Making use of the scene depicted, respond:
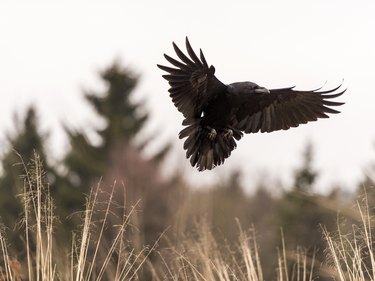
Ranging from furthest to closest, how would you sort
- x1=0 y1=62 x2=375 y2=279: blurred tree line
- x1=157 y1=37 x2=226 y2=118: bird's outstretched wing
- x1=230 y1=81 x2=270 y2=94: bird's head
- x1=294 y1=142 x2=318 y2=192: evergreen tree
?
x1=0 y1=62 x2=375 y2=279: blurred tree line, x1=294 y1=142 x2=318 y2=192: evergreen tree, x1=230 y1=81 x2=270 y2=94: bird's head, x1=157 y1=37 x2=226 y2=118: bird's outstretched wing

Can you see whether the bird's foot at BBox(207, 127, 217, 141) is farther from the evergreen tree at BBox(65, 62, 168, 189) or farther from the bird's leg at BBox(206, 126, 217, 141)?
the evergreen tree at BBox(65, 62, 168, 189)

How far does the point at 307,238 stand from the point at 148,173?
586 centimetres

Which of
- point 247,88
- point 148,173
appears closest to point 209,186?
point 148,173

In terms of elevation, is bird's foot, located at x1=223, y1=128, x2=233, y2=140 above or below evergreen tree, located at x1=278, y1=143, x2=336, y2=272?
above

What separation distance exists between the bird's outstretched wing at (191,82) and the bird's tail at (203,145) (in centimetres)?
13

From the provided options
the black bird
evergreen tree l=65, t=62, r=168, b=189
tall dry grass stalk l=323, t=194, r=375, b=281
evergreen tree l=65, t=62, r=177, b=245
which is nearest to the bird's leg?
the black bird

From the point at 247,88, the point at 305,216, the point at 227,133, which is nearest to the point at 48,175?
the point at 305,216

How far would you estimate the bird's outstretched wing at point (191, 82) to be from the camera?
4.66m

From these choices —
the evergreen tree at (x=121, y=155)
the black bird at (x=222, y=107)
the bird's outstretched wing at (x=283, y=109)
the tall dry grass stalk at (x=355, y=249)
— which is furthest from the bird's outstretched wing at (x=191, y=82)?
the evergreen tree at (x=121, y=155)

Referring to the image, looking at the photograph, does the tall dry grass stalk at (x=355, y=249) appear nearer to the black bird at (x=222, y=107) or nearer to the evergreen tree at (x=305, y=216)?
the black bird at (x=222, y=107)

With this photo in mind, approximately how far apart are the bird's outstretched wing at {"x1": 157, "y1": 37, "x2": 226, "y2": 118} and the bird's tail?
0.44 feet

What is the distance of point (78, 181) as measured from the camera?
22688mm

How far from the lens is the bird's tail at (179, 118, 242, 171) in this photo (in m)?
5.14

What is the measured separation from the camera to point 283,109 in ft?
19.4
